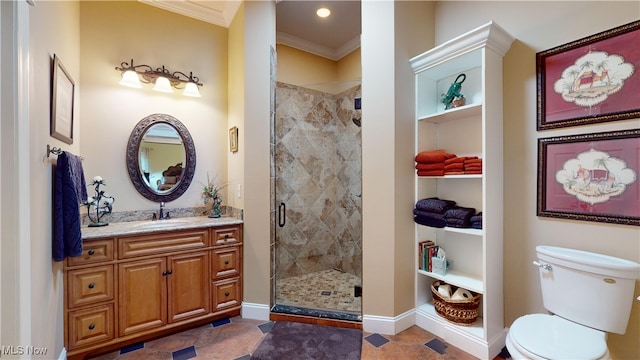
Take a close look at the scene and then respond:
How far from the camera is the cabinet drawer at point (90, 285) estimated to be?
1.89 m

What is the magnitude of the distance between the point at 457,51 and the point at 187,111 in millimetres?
2562

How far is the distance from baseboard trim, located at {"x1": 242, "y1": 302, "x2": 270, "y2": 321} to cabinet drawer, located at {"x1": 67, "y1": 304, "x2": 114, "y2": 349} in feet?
3.24

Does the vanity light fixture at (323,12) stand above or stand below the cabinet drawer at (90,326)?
above

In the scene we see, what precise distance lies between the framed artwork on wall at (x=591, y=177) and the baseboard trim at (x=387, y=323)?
1.29 m

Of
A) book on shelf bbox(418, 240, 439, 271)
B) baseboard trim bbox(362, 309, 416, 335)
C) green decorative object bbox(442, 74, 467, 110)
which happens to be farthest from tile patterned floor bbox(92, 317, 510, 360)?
green decorative object bbox(442, 74, 467, 110)

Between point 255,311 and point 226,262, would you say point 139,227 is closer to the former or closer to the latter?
point 226,262

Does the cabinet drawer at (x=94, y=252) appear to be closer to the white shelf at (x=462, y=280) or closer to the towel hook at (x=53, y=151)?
the towel hook at (x=53, y=151)

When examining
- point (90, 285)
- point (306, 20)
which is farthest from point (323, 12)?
point (90, 285)

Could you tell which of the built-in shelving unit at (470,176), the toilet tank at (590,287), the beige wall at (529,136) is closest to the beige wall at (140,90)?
the built-in shelving unit at (470,176)

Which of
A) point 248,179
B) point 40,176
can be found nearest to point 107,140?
point 40,176

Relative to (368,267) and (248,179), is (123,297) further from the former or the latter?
(368,267)

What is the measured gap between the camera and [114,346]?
203 cm

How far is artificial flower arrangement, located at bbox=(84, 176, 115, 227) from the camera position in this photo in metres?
2.29

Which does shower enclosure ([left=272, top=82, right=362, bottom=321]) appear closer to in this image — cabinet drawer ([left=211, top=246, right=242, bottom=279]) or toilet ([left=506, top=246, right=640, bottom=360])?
cabinet drawer ([left=211, top=246, right=242, bottom=279])
